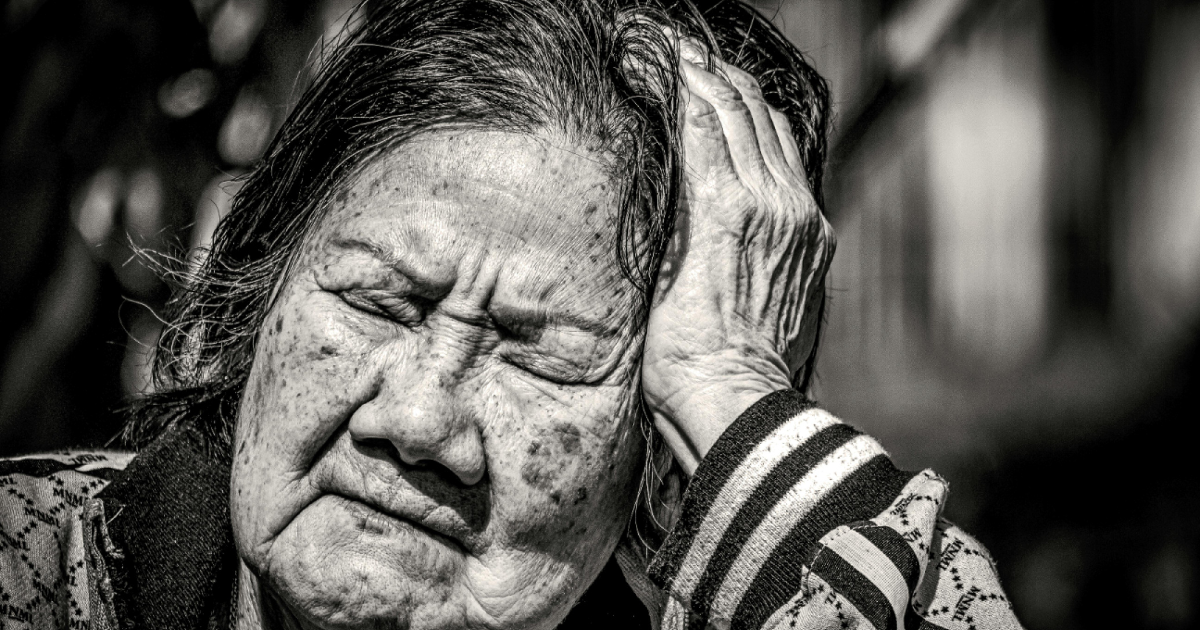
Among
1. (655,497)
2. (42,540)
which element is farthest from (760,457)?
(42,540)

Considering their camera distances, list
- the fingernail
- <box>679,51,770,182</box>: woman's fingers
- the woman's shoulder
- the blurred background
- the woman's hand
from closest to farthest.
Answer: the woman's shoulder, the woman's hand, <box>679,51,770,182</box>: woman's fingers, the fingernail, the blurred background

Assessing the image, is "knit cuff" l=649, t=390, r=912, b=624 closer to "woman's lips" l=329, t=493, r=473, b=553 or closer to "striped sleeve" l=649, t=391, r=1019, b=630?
"striped sleeve" l=649, t=391, r=1019, b=630

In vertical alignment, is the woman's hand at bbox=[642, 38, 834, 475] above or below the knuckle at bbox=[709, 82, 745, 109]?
below

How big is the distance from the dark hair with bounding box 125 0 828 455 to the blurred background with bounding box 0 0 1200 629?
1.78 metres

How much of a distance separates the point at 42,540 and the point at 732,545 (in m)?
1.23

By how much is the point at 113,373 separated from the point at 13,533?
225cm

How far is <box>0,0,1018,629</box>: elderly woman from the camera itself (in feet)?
5.19

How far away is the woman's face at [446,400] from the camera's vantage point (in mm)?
1562

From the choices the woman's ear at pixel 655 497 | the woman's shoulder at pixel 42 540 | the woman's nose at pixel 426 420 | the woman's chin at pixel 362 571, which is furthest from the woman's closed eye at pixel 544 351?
the woman's shoulder at pixel 42 540

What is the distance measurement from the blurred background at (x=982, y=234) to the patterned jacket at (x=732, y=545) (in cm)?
207

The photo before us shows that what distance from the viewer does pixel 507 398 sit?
165cm

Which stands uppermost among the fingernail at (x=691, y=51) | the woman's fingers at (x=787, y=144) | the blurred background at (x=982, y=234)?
the fingernail at (x=691, y=51)

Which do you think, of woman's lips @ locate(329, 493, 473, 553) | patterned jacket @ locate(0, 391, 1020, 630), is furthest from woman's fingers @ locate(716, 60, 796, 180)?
woman's lips @ locate(329, 493, 473, 553)

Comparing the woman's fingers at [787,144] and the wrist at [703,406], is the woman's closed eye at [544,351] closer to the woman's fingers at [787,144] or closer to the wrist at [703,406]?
the wrist at [703,406]
